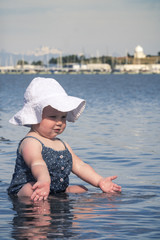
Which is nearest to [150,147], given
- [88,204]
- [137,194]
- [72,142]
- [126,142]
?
[126,142]

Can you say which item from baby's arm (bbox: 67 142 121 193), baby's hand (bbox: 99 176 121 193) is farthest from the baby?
baby's hand (bbox: 99 176 121 193)

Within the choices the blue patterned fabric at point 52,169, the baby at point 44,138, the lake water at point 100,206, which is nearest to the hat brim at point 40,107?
the baby at point 44,138

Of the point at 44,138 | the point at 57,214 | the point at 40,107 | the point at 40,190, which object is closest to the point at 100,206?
the point at 57,214

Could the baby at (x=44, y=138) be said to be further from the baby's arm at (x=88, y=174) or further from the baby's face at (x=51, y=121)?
the baby's arm at (x=88, y=174)

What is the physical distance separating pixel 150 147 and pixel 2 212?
5.95 m

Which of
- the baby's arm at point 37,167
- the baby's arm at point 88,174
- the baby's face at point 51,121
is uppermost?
the baby's face at point 51,121

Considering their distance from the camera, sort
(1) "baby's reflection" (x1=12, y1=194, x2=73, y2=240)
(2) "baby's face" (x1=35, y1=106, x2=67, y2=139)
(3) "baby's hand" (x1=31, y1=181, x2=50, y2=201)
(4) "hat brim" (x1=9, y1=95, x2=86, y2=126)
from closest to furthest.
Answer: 1. (1) "baby's reflection" (x1=12, y1=194, x2=73, y2=240)
2. (3) "baby's hand" (x1=31, y1=181, x2=50, y2=201)
3. (4) "hat brim" (x1=9, y1=95, x2=86, y2=126)
4. (2) "baby's face" (x1=35, y1=106, x2=67, y2=139)

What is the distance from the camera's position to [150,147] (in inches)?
→ 446

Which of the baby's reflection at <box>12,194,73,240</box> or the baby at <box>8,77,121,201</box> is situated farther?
the baby at <box>8,77,121,201</box>

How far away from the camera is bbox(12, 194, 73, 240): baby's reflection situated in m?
4.90

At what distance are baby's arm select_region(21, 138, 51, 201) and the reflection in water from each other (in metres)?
0.19

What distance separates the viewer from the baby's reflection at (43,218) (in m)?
4.90

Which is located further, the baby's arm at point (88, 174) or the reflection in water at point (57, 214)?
the baby's arm at point (88, 174)

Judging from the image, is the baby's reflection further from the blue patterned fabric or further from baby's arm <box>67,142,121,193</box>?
baby's arm <box>67,142,121,193</box>
